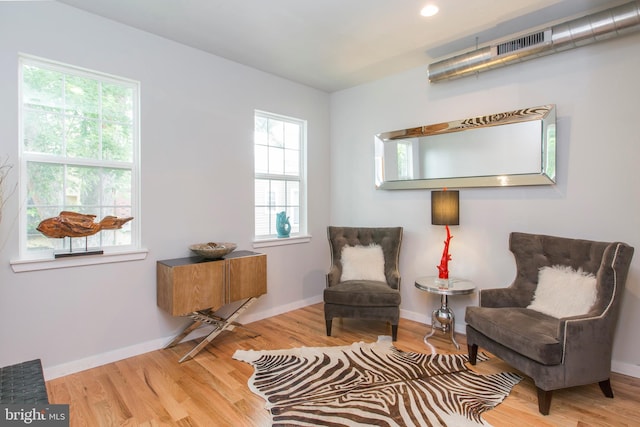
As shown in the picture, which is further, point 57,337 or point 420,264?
point 420,264

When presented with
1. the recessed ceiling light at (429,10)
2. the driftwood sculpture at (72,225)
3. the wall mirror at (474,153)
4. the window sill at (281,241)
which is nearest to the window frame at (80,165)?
the driftwood sculpture at (72,225)

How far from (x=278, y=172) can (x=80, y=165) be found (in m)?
2.00

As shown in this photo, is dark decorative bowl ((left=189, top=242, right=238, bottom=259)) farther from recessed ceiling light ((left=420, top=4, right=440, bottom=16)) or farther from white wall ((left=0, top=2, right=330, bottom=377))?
recessed ceiling light ((left=420, top=4, right=440, bottom=16))

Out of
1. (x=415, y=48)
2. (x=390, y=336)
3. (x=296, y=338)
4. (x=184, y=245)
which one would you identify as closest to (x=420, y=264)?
(x=390, y=336)

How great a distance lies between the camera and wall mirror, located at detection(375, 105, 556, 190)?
112 inches

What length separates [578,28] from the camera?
8.14 ft

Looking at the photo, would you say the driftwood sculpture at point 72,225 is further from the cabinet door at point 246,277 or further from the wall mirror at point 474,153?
the wall mirror at point 474,153

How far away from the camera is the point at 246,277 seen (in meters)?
3.17

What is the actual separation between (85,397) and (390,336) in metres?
2.43

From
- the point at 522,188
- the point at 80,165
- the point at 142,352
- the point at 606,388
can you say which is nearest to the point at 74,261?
the point at 80,165

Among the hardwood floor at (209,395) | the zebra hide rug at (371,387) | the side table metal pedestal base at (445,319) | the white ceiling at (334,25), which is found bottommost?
the hardwood floor at (209,395)

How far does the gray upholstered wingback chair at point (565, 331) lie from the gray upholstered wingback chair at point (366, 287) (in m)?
0.73

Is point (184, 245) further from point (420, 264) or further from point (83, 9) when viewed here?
point (420, 264)

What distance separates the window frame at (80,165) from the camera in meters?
2.40
